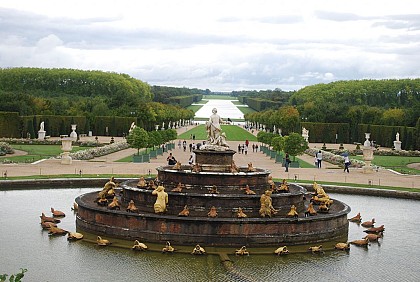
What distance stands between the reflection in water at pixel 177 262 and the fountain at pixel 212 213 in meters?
1.24

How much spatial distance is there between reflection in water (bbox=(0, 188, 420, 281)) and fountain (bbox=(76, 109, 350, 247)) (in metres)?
1.24

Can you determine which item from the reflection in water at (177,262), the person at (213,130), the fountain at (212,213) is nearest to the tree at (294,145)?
the person at (213,130)

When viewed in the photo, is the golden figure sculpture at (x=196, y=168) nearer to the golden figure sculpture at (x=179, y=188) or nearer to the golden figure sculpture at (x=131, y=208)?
the golden figure sculpture at (x=179, y=188)

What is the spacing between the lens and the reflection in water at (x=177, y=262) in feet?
59.0

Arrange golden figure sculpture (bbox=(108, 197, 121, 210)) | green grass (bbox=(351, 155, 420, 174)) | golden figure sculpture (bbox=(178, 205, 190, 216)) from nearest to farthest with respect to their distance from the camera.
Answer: golden figure sculpture (bbox=(178, 205, 190, 216)), golden figure sculpture (bbox=(108, 197, 121, 210)), green grass (bbox=(351, 155, 420, 174))

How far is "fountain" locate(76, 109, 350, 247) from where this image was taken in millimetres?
21562

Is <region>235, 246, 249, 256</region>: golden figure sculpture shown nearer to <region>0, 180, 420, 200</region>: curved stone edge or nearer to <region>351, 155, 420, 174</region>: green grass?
<region>0, 180, 420, 200</region>: curved stone edge

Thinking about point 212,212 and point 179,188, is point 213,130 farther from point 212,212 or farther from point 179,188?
point 212,212

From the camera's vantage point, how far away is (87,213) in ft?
76.7

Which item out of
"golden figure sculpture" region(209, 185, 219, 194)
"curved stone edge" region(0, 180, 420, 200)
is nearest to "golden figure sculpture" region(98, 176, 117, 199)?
"golden figure sculpture" region(209, 185, 219, 194)

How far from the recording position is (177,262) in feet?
63.5

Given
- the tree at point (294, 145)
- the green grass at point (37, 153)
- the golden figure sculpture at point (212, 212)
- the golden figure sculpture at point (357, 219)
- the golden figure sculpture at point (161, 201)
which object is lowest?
the golden figure sculpture at point (357, 219)

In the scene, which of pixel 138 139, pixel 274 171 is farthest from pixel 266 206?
pixel 138 139

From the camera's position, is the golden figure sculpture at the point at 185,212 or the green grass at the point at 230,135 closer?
the golden figure sculpture at the point at 185,212
